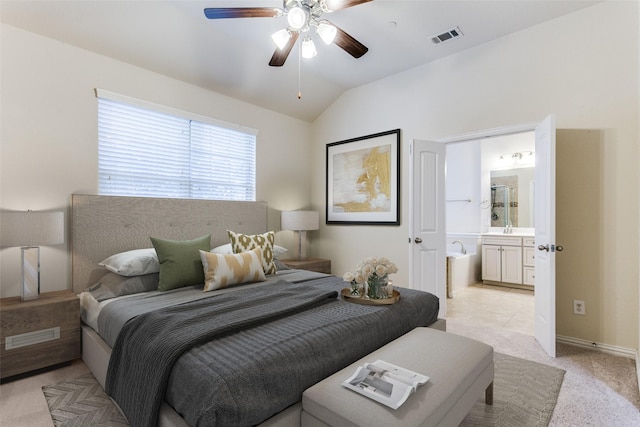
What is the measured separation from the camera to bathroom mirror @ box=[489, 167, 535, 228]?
5363mm

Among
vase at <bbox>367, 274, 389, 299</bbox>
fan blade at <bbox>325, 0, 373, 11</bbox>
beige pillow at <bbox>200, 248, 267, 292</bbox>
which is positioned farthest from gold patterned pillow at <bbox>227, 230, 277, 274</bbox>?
fan blade at <bbox>325, 0, 373, 11</bbox>

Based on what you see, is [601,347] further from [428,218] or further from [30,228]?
[30,228]

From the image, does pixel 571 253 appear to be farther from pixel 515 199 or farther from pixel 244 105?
pixel 244 105

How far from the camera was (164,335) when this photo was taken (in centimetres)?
154

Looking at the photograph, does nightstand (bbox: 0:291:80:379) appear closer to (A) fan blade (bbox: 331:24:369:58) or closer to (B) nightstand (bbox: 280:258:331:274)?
(B) nightstand (bbox: 280:258:331:274)

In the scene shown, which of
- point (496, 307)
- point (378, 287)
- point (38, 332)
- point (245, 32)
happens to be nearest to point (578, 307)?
point (496, 307)

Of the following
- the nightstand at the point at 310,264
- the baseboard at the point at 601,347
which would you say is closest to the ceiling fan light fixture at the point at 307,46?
the nightstand at the point at 310,264

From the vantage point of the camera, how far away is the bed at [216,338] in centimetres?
124

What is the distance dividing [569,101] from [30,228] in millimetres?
4596

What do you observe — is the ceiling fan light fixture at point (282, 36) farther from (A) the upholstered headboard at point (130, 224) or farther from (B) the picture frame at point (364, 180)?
(B) the picture frame at point (364, 180)

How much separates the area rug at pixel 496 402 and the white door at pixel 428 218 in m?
1.24

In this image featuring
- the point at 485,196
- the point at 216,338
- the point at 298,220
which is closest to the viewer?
the point at 216,338

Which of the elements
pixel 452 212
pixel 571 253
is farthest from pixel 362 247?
pixel 452 212

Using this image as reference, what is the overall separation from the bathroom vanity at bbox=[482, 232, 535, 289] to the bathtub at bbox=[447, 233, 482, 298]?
175 millimetres
